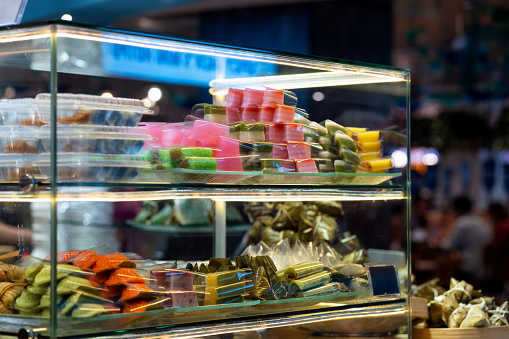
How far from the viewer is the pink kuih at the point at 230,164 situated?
2.11 m

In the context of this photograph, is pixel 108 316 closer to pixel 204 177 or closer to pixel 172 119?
pixel 204 177

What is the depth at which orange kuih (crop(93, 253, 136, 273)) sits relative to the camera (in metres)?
1.86

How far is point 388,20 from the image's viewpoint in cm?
614

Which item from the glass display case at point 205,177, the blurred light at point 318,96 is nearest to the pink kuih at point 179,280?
the glass display case at point 205,177

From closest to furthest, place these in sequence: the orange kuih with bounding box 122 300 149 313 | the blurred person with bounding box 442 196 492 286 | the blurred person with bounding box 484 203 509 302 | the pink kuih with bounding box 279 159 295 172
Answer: the orange kuih with bounding box 122 300 149 313 → the pink kuih with bounding box 279 159 295 172 → the blurred person with bounding box 484 203 509 302 → the blurred person with bounding box 442 196 492 286

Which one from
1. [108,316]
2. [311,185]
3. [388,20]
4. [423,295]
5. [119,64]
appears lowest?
[423,295]

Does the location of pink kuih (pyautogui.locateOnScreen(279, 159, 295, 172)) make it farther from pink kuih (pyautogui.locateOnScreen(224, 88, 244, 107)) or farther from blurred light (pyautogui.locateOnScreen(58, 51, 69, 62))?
blurred light (pyautogui.locateOnScreen(58, 51, 69, 62))

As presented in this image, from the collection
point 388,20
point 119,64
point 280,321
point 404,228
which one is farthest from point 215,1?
point 280,321

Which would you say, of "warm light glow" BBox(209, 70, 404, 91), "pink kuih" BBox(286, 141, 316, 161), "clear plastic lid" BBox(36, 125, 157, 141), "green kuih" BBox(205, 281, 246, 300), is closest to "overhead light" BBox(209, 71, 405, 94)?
"warm light glow" BBox(209, 70, 404, 91)

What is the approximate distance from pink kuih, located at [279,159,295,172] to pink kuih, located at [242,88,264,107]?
24 cm

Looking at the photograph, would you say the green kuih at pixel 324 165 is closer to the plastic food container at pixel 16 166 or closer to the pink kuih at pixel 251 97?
the pink kuih at pixel 251 97

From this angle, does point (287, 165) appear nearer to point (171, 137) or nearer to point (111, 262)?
point (171, 137)

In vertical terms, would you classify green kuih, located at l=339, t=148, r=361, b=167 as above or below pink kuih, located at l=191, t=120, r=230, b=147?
below

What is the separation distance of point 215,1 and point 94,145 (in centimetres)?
538
